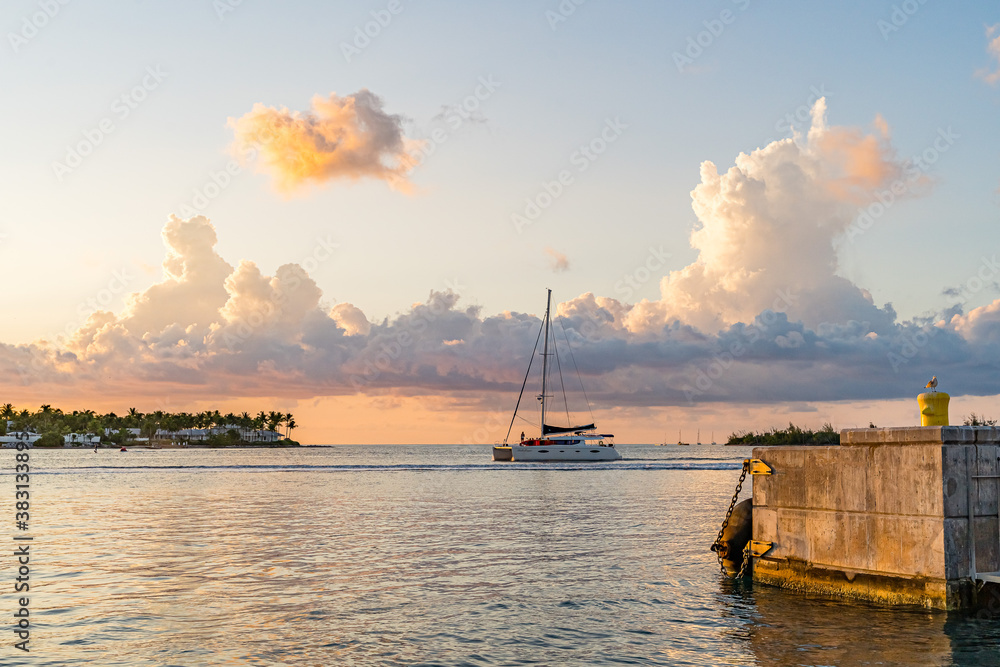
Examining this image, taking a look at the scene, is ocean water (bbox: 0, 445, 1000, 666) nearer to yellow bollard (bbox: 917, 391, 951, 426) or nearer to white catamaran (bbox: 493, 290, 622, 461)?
yellow bollard (bbox: 917, 391, 951, 426)

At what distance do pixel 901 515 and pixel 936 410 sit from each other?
230 cm

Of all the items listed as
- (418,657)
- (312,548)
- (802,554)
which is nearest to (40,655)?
(418,657)

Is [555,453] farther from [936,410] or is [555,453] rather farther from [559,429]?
[936,410]

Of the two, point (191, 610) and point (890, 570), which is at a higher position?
point (890, 570)

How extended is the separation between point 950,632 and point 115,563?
68.1 feet

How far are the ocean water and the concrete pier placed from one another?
1.77 feet

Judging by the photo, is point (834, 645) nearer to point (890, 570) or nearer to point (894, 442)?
point (890, 570)

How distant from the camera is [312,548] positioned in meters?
25.4

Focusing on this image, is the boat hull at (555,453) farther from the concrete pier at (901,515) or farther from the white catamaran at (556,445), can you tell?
the concrete pier at (901,515)

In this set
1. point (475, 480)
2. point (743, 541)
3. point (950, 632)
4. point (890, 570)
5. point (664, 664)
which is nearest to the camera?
point (664, 664)

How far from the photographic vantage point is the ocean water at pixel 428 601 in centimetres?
1284

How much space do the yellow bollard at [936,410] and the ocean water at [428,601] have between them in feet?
11.9

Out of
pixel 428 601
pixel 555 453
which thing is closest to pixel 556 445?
pixel 555 453

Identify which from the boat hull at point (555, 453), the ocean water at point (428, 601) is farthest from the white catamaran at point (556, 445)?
the ocean water at point (428, 601)
